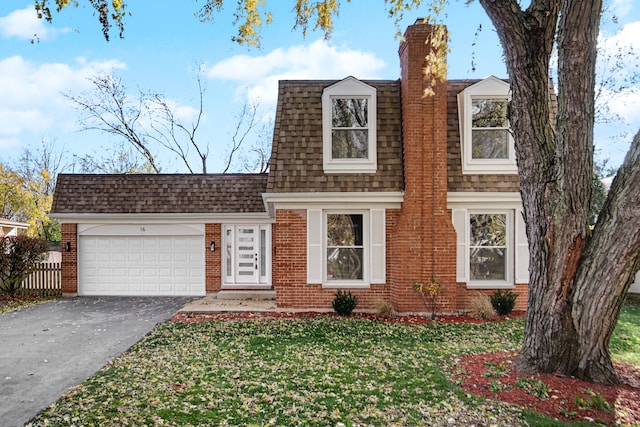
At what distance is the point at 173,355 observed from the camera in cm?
653

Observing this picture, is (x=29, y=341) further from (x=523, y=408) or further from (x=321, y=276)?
(x=523, y=408)

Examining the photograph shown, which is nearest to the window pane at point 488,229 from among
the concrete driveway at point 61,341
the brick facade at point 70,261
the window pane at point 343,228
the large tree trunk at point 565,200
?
the window pane at point 343,228

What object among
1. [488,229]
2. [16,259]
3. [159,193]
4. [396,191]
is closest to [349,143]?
[396,191]

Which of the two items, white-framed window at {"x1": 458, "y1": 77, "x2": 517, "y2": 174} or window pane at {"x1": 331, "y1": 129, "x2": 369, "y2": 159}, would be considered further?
window pane at {"x1": 331, "y1": 129, "x2": 369, "y2": 159}

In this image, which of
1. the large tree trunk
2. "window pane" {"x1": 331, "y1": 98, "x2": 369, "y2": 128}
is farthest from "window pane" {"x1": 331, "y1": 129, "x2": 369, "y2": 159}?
the large tree trunk

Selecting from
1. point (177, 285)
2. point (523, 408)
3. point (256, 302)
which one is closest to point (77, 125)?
point (177, 285)

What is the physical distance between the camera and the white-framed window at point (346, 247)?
32.4 feet

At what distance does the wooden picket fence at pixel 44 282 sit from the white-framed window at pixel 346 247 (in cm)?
894

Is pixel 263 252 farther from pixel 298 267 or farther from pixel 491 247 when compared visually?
pixel 491 247

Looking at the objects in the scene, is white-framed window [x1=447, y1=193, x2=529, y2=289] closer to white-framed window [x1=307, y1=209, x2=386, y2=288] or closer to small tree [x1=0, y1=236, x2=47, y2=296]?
white-framed window [x1=307, y1=209, x2=386, y2=288]

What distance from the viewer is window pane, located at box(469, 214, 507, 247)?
1002cm

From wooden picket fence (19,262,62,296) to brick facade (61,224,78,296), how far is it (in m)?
0.36

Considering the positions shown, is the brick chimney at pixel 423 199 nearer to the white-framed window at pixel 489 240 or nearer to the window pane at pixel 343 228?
Answer: the white-framed window at pixel 489 240

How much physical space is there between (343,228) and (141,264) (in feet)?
23.7
